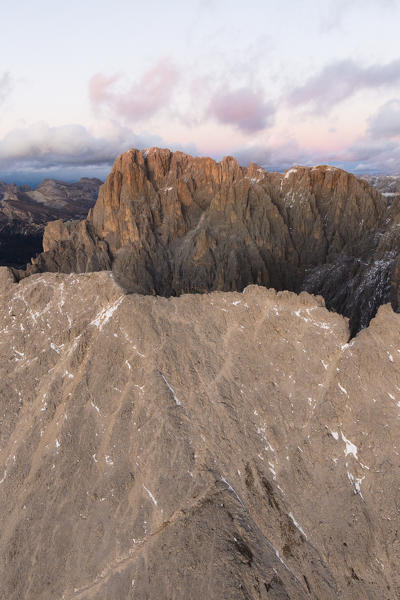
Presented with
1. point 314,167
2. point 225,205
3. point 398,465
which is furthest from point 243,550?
point 314,167

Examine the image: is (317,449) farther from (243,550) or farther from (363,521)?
(243,550)

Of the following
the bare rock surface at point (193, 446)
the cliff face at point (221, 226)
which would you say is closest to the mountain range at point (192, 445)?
the bare rock surface at point (193, 446)

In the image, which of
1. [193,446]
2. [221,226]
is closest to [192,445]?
[193,446]

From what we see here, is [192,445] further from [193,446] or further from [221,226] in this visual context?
[221,226]

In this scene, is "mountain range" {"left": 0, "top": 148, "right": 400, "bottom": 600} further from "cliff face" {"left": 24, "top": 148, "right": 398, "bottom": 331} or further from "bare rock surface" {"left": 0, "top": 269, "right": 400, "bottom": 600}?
"cliff face" {"left": 24, "top": 148, "right": 398, "bottom": 331}

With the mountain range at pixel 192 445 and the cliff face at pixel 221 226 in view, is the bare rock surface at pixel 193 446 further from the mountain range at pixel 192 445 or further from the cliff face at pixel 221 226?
the cliff face at pixel 221 226

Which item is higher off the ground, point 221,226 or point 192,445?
point 221,226
